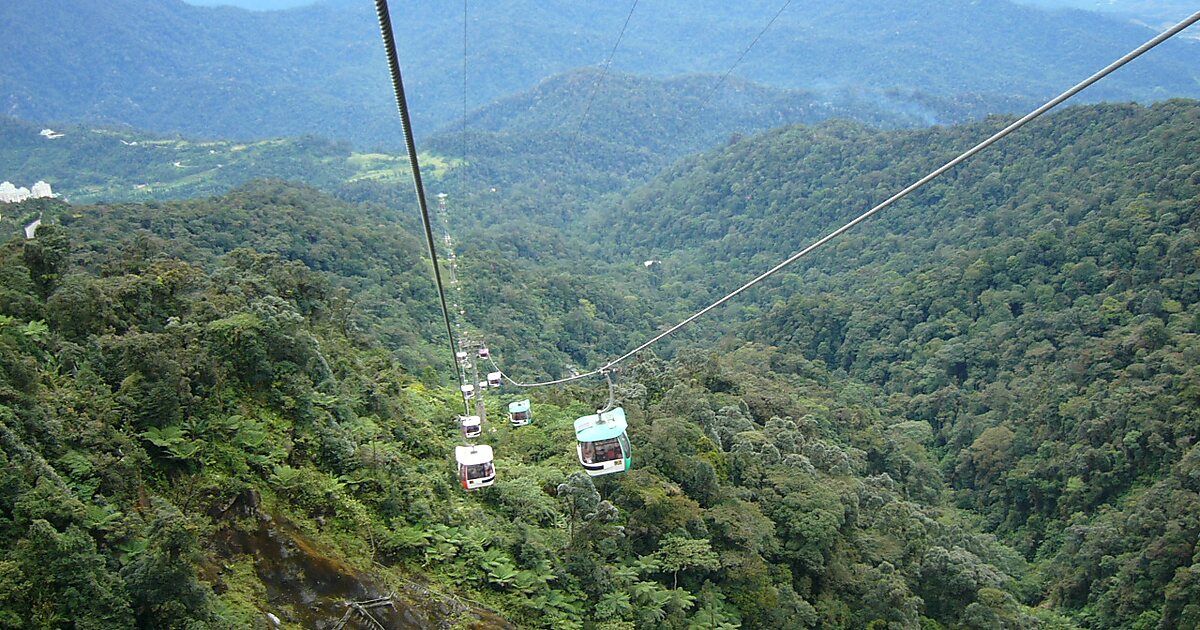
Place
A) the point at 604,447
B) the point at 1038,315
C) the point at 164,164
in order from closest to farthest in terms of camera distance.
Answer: the point at 604,447 → the point at 1038,315 → the point at 164,164

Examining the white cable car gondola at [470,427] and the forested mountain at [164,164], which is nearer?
the white cable car gondola at [470,427]

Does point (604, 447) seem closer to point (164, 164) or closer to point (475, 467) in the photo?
point (475, 467)

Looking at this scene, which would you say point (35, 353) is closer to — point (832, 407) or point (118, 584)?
point (118, 584)

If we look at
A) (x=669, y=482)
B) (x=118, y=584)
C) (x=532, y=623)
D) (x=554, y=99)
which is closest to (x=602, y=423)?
(x=532, y=623)

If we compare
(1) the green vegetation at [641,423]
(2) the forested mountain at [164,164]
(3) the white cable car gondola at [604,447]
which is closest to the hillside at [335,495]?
(1) the green vegetation at [641,423]

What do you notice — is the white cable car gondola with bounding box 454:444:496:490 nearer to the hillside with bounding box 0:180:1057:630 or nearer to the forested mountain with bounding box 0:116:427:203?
the hillside with bounding box 0:180:1057:630

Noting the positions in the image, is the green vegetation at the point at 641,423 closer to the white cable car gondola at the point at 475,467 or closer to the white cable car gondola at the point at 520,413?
the white cable car gondola at the point at 475,467

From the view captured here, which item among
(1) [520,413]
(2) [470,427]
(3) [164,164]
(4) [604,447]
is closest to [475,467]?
(4) [604,447]
